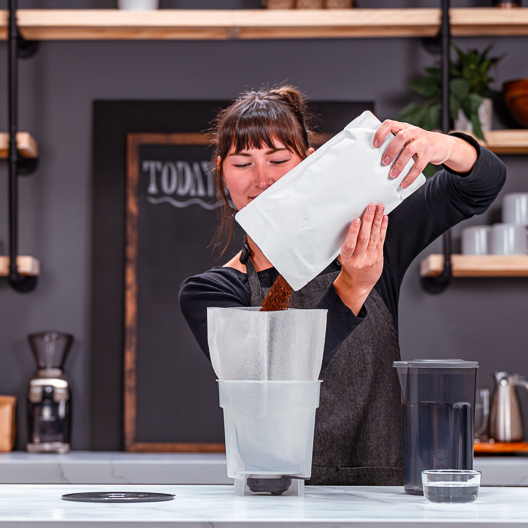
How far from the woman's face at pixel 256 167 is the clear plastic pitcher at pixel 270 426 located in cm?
49

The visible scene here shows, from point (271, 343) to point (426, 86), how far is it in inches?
70.9

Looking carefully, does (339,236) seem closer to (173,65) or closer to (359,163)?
(359,163)

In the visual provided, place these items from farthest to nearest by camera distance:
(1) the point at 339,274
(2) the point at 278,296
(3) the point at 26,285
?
(3) the point at 26,285 → (1) the point at 339,274 → (2) the point at 278,296

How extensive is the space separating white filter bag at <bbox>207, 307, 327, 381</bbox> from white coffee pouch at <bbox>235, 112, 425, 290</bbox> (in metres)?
0.09

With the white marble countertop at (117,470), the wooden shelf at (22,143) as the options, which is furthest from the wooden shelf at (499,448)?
the wooden shelf at (22,143)

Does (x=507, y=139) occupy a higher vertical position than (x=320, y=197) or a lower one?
higher

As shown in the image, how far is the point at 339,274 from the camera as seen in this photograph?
3.95 ft

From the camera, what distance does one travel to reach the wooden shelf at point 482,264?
2.27 metres

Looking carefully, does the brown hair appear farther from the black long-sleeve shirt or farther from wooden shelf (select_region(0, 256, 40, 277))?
wooden shelf (select_region(0, 256, 40, 277))

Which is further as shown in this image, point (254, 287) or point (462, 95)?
point (462, 95)

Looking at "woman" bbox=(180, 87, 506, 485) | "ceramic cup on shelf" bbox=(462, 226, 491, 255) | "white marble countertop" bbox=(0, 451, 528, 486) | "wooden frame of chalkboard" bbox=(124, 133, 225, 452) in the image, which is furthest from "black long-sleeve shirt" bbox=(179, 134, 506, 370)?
"wooden frame of chalkboard" bbox=(124, 133, 225, 452)

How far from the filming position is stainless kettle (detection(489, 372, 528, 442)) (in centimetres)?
227

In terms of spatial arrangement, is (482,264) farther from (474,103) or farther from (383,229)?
(383,229)

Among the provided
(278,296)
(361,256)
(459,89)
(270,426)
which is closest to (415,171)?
(361,256)
